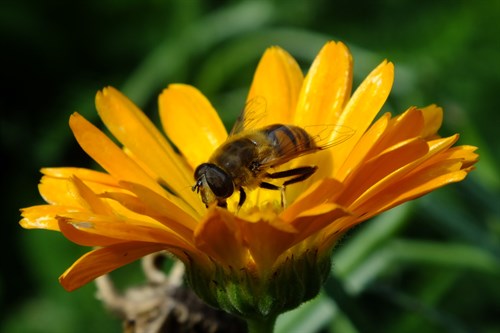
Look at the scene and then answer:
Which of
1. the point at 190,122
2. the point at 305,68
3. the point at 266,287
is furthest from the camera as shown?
the point at 305,68

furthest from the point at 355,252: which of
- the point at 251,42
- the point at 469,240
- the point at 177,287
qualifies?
the point at 251,42

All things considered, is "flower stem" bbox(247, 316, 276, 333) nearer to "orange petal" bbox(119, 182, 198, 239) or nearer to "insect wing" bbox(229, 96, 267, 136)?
"orange petal" bbox(119, 182, 198, 239)

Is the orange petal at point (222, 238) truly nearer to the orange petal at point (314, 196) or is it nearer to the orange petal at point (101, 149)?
the orange petal at point (314, 196)

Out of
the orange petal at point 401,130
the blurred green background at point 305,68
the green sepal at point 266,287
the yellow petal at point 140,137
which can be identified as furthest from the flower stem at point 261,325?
the blurred green background at point 305,68

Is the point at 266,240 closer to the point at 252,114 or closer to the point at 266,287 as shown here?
the point at 266,287

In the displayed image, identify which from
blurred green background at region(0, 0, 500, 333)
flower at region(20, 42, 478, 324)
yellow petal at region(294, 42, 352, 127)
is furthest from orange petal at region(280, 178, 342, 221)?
blurred green background at region(0, 0, 500, 333)

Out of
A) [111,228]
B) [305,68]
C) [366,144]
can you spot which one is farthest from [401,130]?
[305,68]
